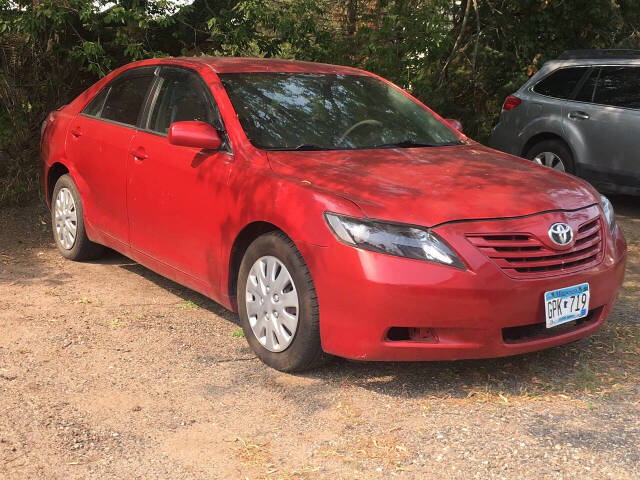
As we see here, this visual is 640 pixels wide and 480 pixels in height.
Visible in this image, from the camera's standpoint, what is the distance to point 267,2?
9141 mm

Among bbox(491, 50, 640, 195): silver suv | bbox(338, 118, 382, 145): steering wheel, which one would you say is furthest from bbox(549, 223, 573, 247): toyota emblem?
bbox(491, 50, 640, 195): silver suv

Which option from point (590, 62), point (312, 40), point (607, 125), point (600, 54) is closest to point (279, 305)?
point (607, 125)

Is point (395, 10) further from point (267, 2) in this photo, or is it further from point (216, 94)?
point (216, 94)

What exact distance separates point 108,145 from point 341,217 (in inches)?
98.8

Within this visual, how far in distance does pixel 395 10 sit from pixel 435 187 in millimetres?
6024

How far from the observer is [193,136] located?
4.89 m

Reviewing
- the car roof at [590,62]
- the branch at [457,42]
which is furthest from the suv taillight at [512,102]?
the branch at [457,42]

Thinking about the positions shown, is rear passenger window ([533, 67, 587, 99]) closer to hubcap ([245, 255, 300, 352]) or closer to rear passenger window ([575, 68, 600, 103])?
rear passenger window ([575, 68, 600, 103])

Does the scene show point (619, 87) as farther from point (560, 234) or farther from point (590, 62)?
point (560, 234)

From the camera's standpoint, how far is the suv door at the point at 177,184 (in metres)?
4.97

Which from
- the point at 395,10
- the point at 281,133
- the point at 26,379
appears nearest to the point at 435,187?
the point at 281,133

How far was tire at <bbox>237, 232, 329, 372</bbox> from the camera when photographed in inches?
169

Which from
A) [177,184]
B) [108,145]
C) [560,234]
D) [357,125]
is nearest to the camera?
[560,234]

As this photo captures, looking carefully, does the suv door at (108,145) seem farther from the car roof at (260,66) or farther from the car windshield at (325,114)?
the car windshield at (325,114)
